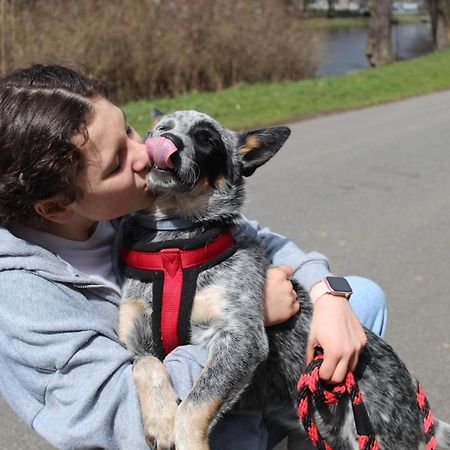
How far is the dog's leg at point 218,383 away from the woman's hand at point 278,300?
10 cm

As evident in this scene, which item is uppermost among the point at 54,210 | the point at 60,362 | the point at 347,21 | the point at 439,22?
the point at 54,210

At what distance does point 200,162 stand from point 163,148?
0.16m

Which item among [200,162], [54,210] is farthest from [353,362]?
[54,210]

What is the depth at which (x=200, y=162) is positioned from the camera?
2.39 metres

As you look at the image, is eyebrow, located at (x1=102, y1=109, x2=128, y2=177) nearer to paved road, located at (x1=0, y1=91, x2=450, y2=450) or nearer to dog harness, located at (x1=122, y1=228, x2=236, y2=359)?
dog harness, located at (x1=122, y1=228, x2=236, y2=359)

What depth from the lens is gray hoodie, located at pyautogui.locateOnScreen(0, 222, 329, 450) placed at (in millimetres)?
1942

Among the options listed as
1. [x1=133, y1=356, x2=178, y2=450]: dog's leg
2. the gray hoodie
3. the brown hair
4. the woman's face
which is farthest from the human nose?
[x1=133, y1=356, x2=178, y2=450]: dog's leg

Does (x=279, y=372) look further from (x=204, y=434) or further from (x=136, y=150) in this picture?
(x=136, y=150)

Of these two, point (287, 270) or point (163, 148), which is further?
point (287, 270)

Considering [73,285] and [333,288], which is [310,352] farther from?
[73,285]

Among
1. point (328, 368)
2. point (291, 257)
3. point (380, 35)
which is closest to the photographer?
point (328, 368)

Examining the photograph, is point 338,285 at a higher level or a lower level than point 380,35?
higher

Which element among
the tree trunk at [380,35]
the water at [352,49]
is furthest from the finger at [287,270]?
the tree trunk at [380,35]

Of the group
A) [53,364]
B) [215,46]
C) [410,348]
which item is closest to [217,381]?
[53,364]
